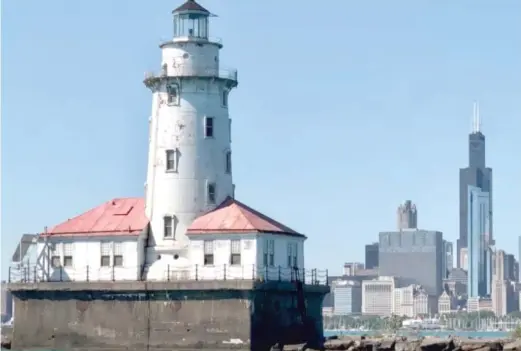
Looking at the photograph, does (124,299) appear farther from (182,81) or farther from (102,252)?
(182,81)

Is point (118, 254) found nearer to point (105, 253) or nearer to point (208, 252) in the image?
point (105, 253)

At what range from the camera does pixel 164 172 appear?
73.4m

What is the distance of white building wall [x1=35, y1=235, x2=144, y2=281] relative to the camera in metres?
72.4

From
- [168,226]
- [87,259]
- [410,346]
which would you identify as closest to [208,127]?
[168,226]

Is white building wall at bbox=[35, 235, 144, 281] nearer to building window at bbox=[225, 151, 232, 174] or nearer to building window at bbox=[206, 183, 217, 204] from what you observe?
building window at bbox=[206, 183, 217, 204]

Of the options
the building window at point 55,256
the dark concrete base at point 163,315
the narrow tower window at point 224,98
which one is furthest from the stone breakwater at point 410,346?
the narrow tower window at point 224,98

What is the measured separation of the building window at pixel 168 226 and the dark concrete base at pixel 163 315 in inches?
128

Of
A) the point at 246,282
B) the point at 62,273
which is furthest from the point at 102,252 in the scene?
the point at 246,282

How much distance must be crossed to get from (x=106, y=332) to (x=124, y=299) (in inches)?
68.3

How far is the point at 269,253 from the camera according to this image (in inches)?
2776

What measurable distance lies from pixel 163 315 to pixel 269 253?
218 inches

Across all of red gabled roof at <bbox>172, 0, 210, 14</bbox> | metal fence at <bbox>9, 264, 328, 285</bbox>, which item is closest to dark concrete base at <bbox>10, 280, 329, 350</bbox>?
metal fence at <bbox>9, 264, 328, 285</bbox>

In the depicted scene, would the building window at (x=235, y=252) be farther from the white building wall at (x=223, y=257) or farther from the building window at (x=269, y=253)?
the building window at (x=269, y=253)

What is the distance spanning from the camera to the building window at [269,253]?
2761 inches
